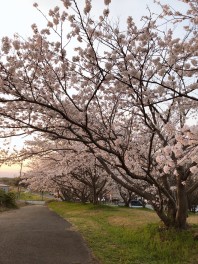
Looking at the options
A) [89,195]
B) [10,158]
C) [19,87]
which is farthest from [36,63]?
[89,195]

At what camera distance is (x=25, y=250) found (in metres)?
9.42

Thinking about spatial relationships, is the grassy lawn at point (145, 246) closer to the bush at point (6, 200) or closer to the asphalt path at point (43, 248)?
the asphalt path at point (43, 248)

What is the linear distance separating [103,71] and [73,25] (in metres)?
1.23

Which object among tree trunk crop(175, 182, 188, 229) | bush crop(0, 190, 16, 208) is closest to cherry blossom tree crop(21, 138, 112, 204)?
bush crop(0, 190, 16, 208)

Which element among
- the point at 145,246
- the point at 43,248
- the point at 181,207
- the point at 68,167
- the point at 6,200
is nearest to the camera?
the point at 43,248

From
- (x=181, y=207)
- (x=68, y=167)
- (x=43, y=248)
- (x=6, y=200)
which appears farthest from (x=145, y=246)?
(x=6, y=200)

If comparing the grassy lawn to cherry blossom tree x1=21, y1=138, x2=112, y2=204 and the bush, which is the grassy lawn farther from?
the bush

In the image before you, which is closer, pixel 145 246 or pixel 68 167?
pixel 145 246

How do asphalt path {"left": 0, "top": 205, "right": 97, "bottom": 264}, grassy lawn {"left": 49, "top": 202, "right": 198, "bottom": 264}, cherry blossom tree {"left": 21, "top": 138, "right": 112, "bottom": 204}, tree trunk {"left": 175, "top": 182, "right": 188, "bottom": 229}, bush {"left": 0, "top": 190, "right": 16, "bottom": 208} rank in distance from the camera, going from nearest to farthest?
asphalt path {"left": 0, "top": 205, "right": 97, "bottom": 264}
grassy lawn {"left": 49, "top": 202, "right": 198, "bottom": 264}
tree trunk {"left": 175, "top": 182, "right": 188, "bottom": 229}
cherry blossom tree {"left": 21, "top": 138, "right": 112, "bottom": 204}
bush {"left": 0, "top": 190, "right": 16, "bottom": 208}

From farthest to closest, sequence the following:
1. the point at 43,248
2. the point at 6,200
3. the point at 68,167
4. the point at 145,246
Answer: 1. the point at 6,200
2. the point at 68,167
3. the point at 145,246
4. the point at 43,248

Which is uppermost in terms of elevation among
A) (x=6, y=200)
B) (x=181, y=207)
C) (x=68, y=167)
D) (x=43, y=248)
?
(x=68, y=167)

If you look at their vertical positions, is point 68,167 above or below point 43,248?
above

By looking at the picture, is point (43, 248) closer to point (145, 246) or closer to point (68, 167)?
point (145, 246)

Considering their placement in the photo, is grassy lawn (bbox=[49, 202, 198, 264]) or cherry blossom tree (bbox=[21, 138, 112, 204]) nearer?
grassy lawn (bbox=[49, 202, 198, 264])
